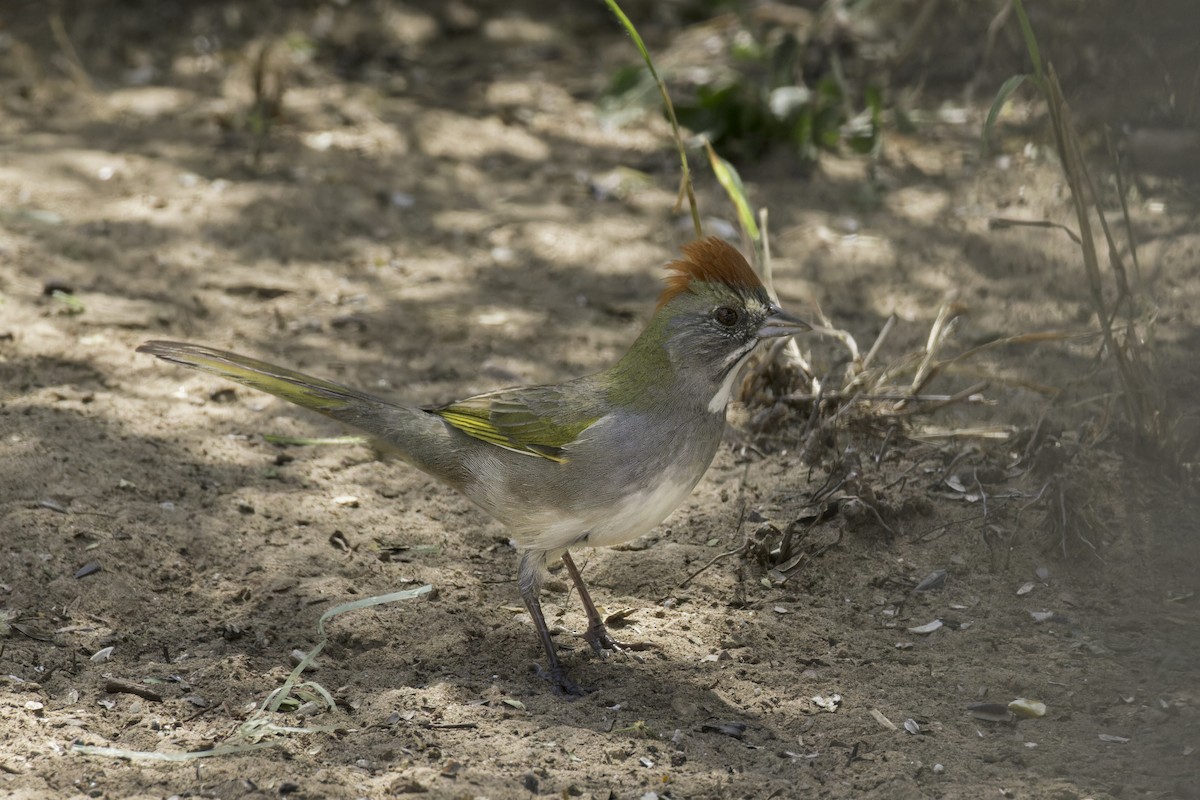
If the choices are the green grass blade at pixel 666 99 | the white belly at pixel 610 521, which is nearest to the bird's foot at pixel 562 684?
the white belly at pixel 610 521

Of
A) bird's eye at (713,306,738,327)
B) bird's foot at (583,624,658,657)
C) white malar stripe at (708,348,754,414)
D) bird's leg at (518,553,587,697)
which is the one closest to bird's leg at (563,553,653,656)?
bird's foot at (583,624,658,657)

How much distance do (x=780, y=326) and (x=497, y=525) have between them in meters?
1.71

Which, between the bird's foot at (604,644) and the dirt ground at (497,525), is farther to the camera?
the bird's foot at (604,644)

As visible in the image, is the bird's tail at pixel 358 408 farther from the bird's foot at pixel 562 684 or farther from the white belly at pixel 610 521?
the bird's foot at pixel 562 684

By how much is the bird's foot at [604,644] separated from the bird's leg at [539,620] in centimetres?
15

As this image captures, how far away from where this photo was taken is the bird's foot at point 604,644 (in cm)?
462

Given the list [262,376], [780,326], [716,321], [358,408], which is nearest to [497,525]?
[358,408]

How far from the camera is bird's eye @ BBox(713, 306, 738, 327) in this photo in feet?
14.6

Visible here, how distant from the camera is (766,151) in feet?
28.0

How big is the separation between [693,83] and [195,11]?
14.1 feet

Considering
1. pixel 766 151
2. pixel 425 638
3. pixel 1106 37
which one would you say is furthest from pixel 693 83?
pixel 425 638

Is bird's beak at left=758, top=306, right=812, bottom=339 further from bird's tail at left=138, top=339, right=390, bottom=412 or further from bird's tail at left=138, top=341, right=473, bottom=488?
bird's tail at left=138, top=339, right=390, bottom=412

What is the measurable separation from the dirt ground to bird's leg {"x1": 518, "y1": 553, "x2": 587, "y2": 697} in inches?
2.6

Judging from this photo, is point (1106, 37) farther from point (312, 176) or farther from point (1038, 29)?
point (312, 176)
